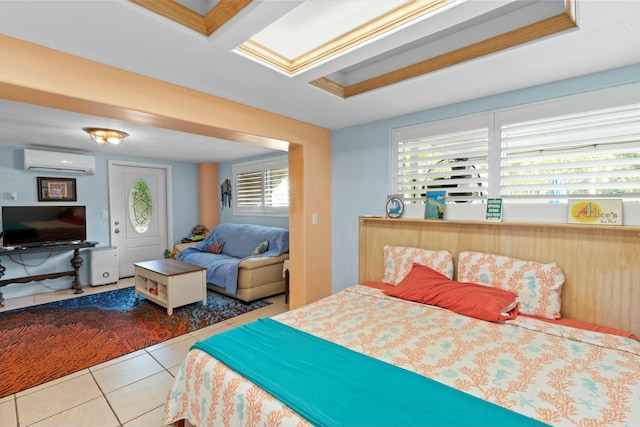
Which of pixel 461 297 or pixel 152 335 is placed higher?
pixel 461 297

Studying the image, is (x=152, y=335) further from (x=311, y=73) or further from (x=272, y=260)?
(x=311, y=73)

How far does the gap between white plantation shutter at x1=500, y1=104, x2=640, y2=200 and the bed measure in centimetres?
57

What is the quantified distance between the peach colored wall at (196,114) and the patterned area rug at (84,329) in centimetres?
117

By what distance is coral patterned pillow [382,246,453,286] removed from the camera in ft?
8.27

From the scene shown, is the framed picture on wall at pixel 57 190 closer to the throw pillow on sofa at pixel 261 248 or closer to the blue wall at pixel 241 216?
the blue wall at pixel 241 216

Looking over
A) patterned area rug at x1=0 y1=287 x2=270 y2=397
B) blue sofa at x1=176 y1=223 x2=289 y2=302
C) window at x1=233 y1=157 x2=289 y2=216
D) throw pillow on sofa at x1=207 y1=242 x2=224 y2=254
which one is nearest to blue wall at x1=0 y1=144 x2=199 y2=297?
patterned area rug at x1=0 y1=287 x2=270 y2=397

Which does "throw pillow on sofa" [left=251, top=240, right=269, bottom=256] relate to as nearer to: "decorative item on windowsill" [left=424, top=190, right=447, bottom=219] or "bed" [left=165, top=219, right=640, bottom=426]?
"bed" [left=165, top=219, right=640, bottom=426]

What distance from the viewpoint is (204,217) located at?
6.31 metres

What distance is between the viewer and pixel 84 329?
3.12 m

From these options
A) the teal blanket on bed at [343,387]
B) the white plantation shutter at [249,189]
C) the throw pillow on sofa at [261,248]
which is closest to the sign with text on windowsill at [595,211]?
the teal blanket on bed at [343,387]

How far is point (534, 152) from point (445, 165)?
0.65 m

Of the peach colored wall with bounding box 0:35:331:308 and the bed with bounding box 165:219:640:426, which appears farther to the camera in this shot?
the peach colored wall with bounding box 0:35:331:308

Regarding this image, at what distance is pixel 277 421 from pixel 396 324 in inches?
40.6

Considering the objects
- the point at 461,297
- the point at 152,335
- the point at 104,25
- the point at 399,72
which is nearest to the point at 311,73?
the point at 399,72
